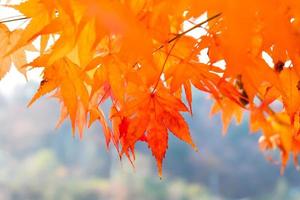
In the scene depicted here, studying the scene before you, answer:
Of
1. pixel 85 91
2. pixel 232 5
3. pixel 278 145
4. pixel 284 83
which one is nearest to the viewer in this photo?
pixel 232 5

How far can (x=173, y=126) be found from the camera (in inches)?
20.2

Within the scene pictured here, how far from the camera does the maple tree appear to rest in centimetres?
27

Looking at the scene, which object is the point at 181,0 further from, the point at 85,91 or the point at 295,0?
the point at 85,91

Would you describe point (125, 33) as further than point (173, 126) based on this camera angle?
No

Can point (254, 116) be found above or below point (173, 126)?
above

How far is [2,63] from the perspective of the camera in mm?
542

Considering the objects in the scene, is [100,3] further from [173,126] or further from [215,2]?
[173,126]

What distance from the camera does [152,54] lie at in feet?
1.18

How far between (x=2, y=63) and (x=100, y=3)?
29 centimetres

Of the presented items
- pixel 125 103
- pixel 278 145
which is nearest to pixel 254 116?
pixel 278 145

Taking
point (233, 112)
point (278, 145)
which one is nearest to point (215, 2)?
point (233, 112)

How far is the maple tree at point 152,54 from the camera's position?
10.7 inches

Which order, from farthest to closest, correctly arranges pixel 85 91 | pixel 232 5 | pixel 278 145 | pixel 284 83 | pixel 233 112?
pixel 278 145
pixel 233 112
pixel 284 83
pixel 85 91
pixel 232 5

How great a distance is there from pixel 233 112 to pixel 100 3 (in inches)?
26.2
